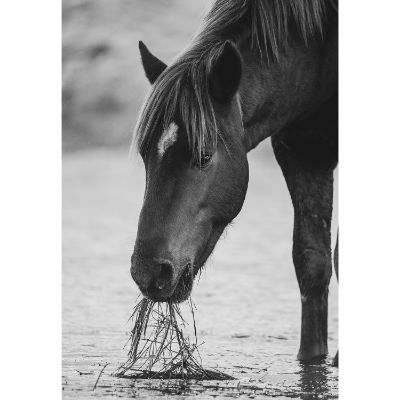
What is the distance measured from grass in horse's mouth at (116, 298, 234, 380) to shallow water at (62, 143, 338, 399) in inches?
2.5

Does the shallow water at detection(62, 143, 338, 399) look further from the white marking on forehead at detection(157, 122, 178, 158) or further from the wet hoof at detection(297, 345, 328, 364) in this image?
the white marking on forehead at detection(157, 122, 178, 158)

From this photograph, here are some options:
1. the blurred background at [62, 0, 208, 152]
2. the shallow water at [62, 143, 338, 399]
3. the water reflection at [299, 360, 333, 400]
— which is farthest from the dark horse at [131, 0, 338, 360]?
the blurred background at [62, 0, 208, 152]

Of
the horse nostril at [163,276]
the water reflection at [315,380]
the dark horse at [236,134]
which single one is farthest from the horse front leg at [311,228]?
the horse nostril at [163,276]

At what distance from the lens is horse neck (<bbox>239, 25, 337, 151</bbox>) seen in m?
3.39

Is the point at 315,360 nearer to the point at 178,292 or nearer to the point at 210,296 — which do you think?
the point at 178,292

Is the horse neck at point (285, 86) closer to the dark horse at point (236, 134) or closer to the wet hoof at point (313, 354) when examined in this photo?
the dark horse at point (236, 134)

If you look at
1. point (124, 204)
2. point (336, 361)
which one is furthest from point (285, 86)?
point (124, 204)

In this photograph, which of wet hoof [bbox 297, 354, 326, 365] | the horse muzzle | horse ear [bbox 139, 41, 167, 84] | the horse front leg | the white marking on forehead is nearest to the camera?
the horse muzzle

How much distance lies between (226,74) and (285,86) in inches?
16.6

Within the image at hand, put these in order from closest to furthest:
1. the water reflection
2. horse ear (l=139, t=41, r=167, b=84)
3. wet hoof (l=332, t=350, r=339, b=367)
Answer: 1. the water reflection
2. horse ear (l=139, t=41, r=167, b=84)
3. wet hoof (l=332, t=350, r=339, b=367)

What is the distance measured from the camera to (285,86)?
3.52 m

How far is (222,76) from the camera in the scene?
3.17 metres
